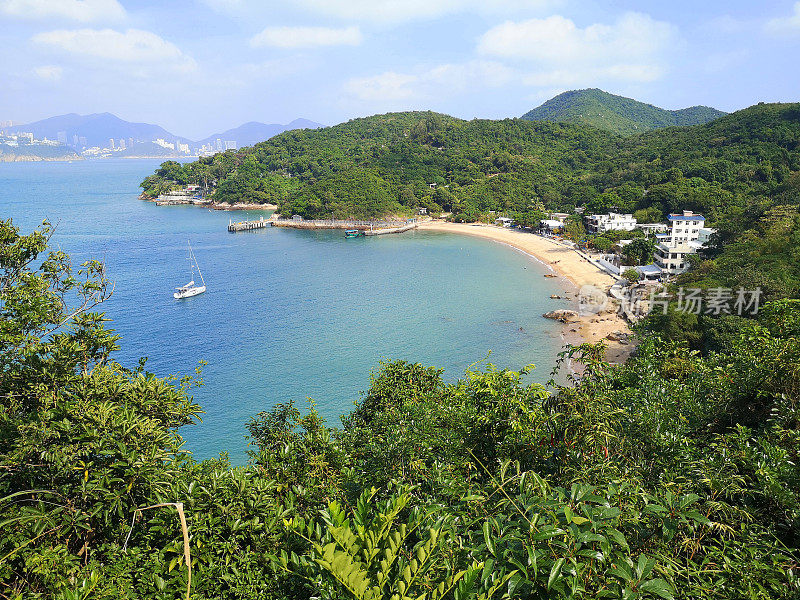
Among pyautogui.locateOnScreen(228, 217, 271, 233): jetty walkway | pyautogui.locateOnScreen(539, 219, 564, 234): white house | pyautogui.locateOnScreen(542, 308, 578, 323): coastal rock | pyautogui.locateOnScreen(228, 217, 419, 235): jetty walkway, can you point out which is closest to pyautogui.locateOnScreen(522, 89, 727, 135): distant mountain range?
pyautogui.locateOnScreen(539, 219, 564, 234): white house

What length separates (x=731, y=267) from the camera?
2106cm

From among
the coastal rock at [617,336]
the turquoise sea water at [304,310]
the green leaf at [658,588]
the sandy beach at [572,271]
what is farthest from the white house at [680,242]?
the green leaf at [658,588]

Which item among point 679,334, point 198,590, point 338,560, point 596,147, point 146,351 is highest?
point 596,147

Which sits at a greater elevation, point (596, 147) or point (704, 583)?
point (596, 147)

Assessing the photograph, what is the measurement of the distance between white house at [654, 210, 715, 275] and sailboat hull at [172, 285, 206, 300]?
28815 mm

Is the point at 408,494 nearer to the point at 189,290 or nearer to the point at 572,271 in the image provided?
the point at 189,290

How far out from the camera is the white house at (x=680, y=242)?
3017 centimetres

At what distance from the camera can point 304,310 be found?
27.6 m

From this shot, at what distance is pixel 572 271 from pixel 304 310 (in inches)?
779

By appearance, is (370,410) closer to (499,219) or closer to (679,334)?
(679,334)

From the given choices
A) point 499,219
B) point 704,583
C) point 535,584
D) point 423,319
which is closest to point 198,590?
point 535,584

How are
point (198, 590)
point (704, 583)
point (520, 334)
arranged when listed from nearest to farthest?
point (704, 583), point (198, 590), point (520, 334)

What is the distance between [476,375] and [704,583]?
11.1ft

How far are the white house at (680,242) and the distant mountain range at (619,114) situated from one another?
81.5 m
